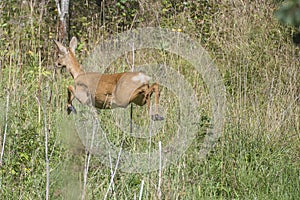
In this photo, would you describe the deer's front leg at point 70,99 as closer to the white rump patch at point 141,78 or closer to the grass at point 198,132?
the grass at point 198,132

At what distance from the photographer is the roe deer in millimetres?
3834

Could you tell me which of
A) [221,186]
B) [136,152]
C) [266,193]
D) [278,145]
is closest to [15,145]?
[136,152]

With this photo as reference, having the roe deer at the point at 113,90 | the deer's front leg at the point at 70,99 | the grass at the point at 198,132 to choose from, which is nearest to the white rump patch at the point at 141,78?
the roe deer at the point at 113,90

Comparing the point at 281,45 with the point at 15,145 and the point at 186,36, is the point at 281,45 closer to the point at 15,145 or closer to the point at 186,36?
the point at 186,36

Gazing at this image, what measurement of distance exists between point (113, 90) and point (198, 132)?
0.61m

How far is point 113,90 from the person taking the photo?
154 inches

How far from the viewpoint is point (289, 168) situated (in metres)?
3.38

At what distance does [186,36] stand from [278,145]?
2.17 meters

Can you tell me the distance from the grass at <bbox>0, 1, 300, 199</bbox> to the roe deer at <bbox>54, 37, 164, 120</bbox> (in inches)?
5.7

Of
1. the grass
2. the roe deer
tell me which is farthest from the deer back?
the grass

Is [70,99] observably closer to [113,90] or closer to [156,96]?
[113,90]

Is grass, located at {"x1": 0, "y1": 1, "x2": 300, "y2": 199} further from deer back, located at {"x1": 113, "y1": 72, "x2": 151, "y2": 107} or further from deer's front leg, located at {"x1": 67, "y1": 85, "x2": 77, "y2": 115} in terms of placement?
deer back, located at {"x1": 113, "y1": 72, "x2": 151, "y2": 107}

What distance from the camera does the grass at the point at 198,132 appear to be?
2914 millimetres

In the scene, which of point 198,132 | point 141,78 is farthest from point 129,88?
point 198,132
